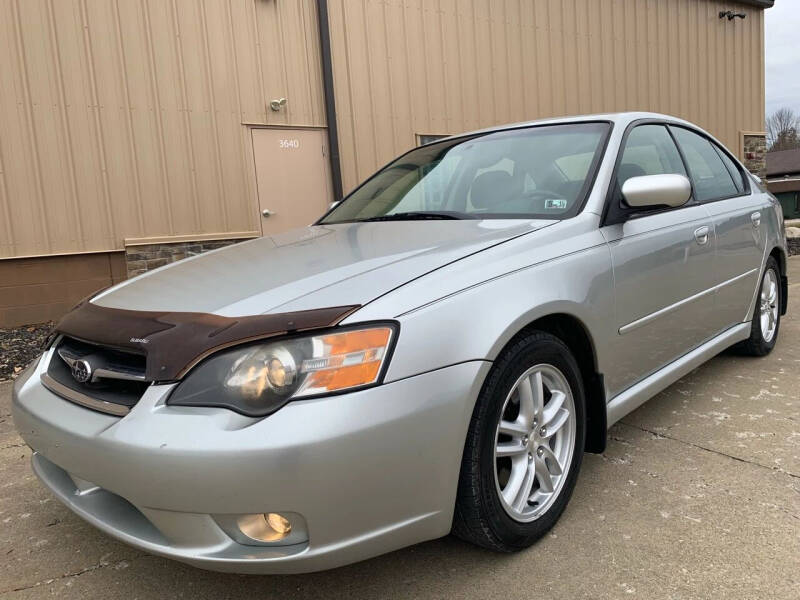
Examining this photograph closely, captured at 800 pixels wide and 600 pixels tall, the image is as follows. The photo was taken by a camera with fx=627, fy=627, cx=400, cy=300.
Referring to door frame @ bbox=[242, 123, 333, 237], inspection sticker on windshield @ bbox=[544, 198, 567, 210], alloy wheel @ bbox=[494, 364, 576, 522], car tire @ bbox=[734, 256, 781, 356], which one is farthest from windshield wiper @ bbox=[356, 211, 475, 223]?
door frame @ bbox=[242, 123, 333, 237]

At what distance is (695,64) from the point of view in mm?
12164

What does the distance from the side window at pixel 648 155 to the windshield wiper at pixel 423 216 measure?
2.28 ft

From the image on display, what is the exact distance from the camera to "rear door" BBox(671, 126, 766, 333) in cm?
327

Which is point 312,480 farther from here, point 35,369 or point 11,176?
point 11,176

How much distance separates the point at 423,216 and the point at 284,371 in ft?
4.42

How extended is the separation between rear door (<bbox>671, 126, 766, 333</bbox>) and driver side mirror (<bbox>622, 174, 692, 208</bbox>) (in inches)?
31.6

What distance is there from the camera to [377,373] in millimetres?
1608

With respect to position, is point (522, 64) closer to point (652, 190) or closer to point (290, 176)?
point (290, 176)

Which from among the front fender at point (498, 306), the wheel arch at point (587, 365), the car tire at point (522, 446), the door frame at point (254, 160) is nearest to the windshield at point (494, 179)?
the front fender at point (498, 306)

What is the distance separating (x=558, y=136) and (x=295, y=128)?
17.5 feet

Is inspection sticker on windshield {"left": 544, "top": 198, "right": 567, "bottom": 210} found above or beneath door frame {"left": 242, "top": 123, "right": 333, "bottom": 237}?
beneath

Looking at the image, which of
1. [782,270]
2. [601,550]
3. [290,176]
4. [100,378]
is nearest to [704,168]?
[782,270]

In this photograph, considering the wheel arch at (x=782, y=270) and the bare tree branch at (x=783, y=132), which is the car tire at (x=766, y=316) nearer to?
the wheel arch at (x=782, y=270)

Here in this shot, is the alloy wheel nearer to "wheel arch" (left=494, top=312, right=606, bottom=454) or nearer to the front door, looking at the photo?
"wheel arch" (left=494, top=312, right=606, bottom=454)
